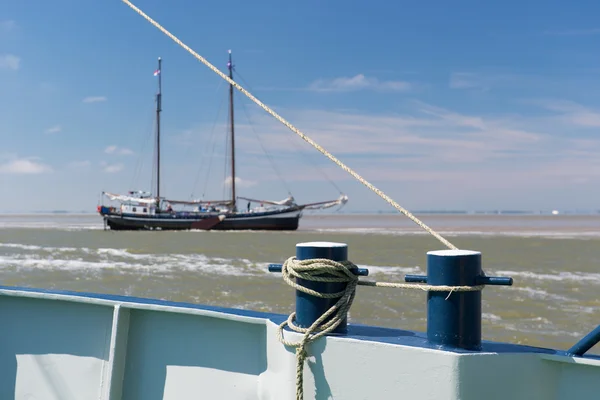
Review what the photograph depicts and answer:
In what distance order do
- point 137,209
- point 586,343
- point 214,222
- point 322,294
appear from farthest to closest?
point 137,209, point 214,222, point 322,294, point 586,343

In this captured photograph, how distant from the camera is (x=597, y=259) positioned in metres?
19.2

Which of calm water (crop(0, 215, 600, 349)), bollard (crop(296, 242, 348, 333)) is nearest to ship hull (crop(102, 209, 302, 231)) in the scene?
calm water (crop(0, 215, 600, 349))

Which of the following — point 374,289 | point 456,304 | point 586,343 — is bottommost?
point 374,289

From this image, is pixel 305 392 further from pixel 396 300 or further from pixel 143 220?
pixel 143 220

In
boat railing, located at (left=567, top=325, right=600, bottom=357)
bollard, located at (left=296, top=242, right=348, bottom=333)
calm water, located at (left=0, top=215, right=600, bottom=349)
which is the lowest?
calm water, located at (left=0, top=215, right=600, bottom=349)

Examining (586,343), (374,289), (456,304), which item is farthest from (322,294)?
(374,289)

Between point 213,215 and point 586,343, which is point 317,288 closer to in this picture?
point 586,343

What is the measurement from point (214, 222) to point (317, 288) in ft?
149

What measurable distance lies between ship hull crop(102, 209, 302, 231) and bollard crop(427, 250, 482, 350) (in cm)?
4566

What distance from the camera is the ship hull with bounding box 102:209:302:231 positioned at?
47.2 metres

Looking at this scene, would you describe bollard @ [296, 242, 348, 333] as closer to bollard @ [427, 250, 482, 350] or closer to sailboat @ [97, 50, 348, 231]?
bollard @ [427, 250, 482, 350]

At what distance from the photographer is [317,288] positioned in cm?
183

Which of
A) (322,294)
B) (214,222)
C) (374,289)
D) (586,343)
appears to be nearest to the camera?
(586,343)

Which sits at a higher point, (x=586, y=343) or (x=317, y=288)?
(x=317, y=288)
